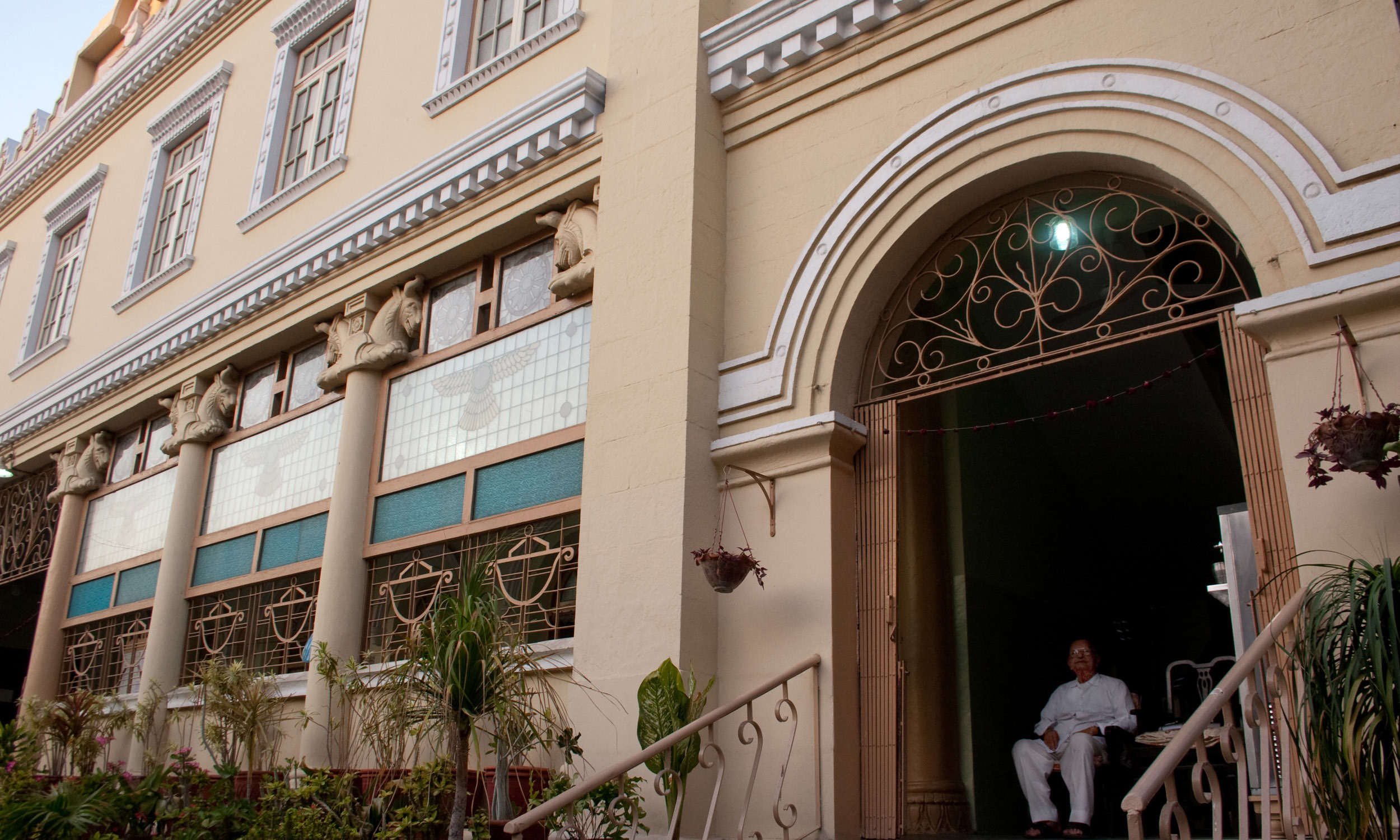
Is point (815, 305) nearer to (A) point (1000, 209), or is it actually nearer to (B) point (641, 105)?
(A) point (1000, 209)

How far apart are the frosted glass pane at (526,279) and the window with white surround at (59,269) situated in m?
8.13

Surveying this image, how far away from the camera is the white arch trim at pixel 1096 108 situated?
4777 mm

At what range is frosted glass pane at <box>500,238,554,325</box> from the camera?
8469mm

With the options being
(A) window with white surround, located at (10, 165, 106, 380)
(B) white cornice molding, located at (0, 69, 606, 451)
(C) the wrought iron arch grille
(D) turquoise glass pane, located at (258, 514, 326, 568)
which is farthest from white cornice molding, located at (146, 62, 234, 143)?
(C) the wrought iron arch grille

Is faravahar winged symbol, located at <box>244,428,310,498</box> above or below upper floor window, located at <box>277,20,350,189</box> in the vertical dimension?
below

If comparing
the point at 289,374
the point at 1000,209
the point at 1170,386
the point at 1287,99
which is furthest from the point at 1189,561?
the point at 289,374

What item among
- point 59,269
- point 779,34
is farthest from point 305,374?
point 59,269

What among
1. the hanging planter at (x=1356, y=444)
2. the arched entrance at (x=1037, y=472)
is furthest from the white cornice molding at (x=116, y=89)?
the hanging planter at (x=1356, y=444)

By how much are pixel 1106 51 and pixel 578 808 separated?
185 inches

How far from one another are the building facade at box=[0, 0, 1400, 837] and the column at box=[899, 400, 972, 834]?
0.10 feet

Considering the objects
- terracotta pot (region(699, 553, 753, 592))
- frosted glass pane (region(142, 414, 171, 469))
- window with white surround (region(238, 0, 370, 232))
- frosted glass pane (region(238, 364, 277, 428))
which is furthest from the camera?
frosted glass pane (region(142, 414, 171, 469))

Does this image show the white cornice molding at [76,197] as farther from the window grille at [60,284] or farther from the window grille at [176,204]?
the window grille at [176,204]

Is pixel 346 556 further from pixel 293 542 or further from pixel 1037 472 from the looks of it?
pixel 1037 472

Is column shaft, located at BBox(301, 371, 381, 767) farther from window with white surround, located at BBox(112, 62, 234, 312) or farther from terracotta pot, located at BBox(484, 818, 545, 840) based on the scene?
window with white surround, located at BBox(112, 62, 234, 312)
